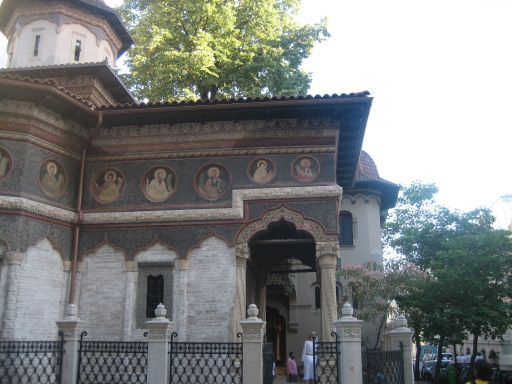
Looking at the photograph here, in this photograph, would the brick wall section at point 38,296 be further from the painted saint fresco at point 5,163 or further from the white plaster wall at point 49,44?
the white plaster wall at point 49,44

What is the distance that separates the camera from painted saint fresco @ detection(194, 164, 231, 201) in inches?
480

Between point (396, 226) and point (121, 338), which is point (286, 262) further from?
point (396, 226)

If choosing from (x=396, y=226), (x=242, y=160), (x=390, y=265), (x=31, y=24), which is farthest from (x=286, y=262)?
(x=396, y=226)

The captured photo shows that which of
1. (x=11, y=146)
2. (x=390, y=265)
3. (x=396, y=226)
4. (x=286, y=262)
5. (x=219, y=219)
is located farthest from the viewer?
(x=396, y=226)

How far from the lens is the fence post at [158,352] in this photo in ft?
28.0

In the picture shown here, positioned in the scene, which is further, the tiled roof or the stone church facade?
the tiled roof

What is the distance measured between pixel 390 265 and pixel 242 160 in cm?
1085

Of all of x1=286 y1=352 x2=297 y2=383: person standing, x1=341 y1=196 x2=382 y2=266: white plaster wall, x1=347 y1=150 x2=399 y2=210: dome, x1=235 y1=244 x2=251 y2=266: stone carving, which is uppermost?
x1=347 y1=150 x2=399 y2=210: dome

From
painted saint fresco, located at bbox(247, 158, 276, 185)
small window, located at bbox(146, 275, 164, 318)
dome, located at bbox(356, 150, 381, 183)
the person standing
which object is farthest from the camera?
dome, located at bbox(356, 150, 381, 183)

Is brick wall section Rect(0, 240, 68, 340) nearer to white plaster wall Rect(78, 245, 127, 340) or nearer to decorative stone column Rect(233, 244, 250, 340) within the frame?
white plaster wall Rect(78, 245, 127, 340)

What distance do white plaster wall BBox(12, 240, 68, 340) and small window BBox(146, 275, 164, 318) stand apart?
1777 mm

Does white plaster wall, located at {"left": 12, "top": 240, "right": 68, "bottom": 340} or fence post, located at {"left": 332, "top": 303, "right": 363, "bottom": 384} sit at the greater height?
white plaster wall, located at {"left": 12, "top": 240, "right": 68, "bottom": 340}

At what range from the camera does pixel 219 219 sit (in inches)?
471

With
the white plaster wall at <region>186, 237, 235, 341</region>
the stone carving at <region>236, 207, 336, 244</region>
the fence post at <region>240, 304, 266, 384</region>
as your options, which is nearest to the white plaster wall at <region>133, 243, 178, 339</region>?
the white plaster wall at <region>186, 237, 235, 341</region>
